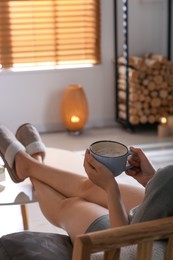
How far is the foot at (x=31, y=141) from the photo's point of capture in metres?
2.34

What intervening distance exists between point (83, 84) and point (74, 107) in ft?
1.04

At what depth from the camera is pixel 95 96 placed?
15.3 feet

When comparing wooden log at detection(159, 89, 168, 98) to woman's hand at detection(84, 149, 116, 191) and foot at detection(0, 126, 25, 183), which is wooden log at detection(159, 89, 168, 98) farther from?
woman's hand at detection(84, 149, 116, 191)

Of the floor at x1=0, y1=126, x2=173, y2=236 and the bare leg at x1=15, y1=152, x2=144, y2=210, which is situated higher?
the bare leg at x1=15, y1=152, x2=144, y2=210

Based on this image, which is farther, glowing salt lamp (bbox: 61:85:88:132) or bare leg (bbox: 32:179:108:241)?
glowing salt lamp (bbox: 61:85:88:132)

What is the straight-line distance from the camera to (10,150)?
2.25 meters

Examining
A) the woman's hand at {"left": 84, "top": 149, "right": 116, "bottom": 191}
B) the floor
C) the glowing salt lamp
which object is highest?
the woman's hand at {"left": 84, "top": 149, "right": 116, "bottom": 191}

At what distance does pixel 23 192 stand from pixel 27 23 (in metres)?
2.50

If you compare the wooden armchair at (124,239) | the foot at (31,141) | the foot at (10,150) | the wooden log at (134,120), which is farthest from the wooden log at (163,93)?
the wooden armchair at (124,239)

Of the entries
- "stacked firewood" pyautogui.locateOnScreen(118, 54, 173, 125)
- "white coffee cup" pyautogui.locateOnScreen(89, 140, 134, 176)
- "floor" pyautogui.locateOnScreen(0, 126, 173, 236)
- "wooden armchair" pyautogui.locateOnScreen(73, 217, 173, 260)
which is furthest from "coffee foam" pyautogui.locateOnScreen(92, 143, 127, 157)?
"stacked firewood" pyautogui.locateOnScreen(118, 54, 173, 125)

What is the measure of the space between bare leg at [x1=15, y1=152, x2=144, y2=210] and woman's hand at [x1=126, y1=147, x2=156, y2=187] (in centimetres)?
11

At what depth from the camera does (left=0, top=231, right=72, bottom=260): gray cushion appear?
1.38 m

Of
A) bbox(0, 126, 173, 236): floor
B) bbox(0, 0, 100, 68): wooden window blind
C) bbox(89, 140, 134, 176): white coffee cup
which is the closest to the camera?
bbox(89, 140, 134, 176): white coffee cup

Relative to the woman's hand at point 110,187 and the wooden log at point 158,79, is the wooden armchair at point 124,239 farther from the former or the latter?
the wooden log at point 158,79
